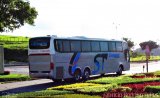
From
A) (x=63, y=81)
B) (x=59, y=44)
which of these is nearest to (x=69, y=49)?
(x=59, y=44)

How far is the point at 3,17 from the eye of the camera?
52.9 meters

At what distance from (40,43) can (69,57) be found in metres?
2.45

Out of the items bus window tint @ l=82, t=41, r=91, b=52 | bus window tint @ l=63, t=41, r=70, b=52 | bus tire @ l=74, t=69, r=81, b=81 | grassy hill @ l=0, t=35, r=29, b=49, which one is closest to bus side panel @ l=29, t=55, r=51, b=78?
bus window tint @ l=63, t=41, r=70, b=52

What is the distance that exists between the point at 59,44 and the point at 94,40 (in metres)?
5.23

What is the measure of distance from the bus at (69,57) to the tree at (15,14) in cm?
2030

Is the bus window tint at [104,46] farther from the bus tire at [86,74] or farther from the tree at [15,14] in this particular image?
the tree at [15,14]

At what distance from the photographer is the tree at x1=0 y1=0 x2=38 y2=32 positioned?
52.8 metres

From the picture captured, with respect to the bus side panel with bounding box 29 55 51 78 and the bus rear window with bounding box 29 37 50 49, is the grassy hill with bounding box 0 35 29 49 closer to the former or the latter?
the bus rear window with bounding box 29 37 50 49

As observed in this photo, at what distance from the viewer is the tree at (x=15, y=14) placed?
52750mm

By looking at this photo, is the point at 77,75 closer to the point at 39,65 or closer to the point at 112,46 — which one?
the point at 39,65

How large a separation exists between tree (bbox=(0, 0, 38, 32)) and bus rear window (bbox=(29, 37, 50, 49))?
23.9 m

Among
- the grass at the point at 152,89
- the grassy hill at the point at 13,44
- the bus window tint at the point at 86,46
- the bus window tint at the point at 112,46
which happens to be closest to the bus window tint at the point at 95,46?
the bus window tint at the point at 86,46

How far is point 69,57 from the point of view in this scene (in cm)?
3002

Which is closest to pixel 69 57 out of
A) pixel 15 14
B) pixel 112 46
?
pixel 112 46
